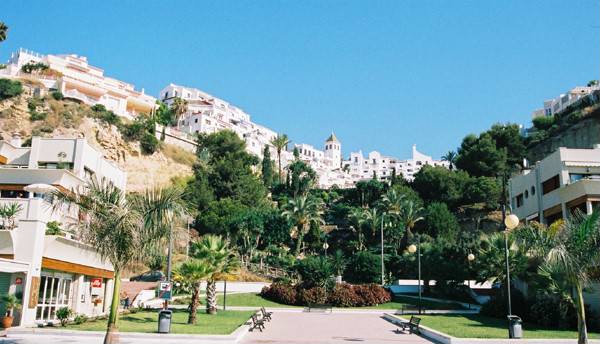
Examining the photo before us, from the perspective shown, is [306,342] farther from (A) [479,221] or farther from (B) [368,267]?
(A) [479,221]

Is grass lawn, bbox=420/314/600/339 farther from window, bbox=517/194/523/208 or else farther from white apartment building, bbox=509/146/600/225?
window, bbox=517/194/523/208

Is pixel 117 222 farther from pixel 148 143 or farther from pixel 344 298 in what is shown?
pixel 148 143

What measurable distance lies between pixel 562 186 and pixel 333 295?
1941cm

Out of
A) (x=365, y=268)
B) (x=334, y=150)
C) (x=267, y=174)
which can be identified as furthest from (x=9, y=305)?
(x=334, y=150)

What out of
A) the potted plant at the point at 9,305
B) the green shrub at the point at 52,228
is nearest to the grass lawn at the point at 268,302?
the green shrub at the point at 52,228

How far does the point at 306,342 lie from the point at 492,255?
58.5 feet

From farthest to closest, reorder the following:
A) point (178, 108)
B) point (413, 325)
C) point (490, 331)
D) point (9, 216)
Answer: point (178, 108) < point (9, 216) < point (413, 325) < point (490, 331)

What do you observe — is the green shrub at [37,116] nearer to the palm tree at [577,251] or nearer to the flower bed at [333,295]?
the flower bed at [333,295]

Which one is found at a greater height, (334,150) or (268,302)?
(334,150)

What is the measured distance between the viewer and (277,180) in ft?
352

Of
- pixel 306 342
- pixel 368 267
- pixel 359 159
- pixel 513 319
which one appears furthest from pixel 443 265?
pixel 359 159

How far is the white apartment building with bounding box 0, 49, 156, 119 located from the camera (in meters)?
84.1

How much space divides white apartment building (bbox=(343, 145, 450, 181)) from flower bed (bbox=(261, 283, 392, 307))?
422ft

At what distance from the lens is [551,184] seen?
39.5 m
